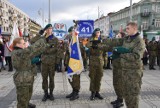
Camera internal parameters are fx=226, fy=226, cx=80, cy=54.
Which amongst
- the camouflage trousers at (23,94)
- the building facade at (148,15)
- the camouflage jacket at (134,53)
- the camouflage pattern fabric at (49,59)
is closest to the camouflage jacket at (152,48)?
the camouflage pattern fabric at (49,59)

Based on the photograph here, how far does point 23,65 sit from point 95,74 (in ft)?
8.91

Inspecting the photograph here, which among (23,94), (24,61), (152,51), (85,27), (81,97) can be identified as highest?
(85,27)

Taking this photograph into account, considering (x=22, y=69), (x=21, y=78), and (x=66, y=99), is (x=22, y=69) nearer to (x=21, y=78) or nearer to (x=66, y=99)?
(x=21, y=78)

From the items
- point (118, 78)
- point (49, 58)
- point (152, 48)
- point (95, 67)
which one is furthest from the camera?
point (152, 48)

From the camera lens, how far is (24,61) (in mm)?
4613

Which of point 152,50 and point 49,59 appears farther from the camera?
point 152,50

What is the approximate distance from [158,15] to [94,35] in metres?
61.5

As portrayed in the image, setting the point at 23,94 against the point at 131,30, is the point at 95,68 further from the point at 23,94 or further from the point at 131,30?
the point at 23,94

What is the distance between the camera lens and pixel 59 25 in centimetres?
1251

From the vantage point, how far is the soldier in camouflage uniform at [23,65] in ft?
14.9

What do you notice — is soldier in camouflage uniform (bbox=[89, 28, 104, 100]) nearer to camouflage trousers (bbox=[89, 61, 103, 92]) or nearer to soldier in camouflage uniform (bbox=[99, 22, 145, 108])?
camouflage trousers (bbox=[89, 61, 103, 92])

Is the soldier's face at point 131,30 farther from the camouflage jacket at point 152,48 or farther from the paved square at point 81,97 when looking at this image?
the camouflage jacket at point 152,48

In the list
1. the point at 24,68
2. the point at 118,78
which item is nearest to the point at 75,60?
the point at 118,78

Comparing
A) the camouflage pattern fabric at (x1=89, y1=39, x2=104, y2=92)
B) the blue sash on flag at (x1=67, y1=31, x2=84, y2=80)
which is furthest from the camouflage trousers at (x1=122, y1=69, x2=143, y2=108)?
the blue sash on flag at (x1=67, y1=31, x2=84, y2=80)
